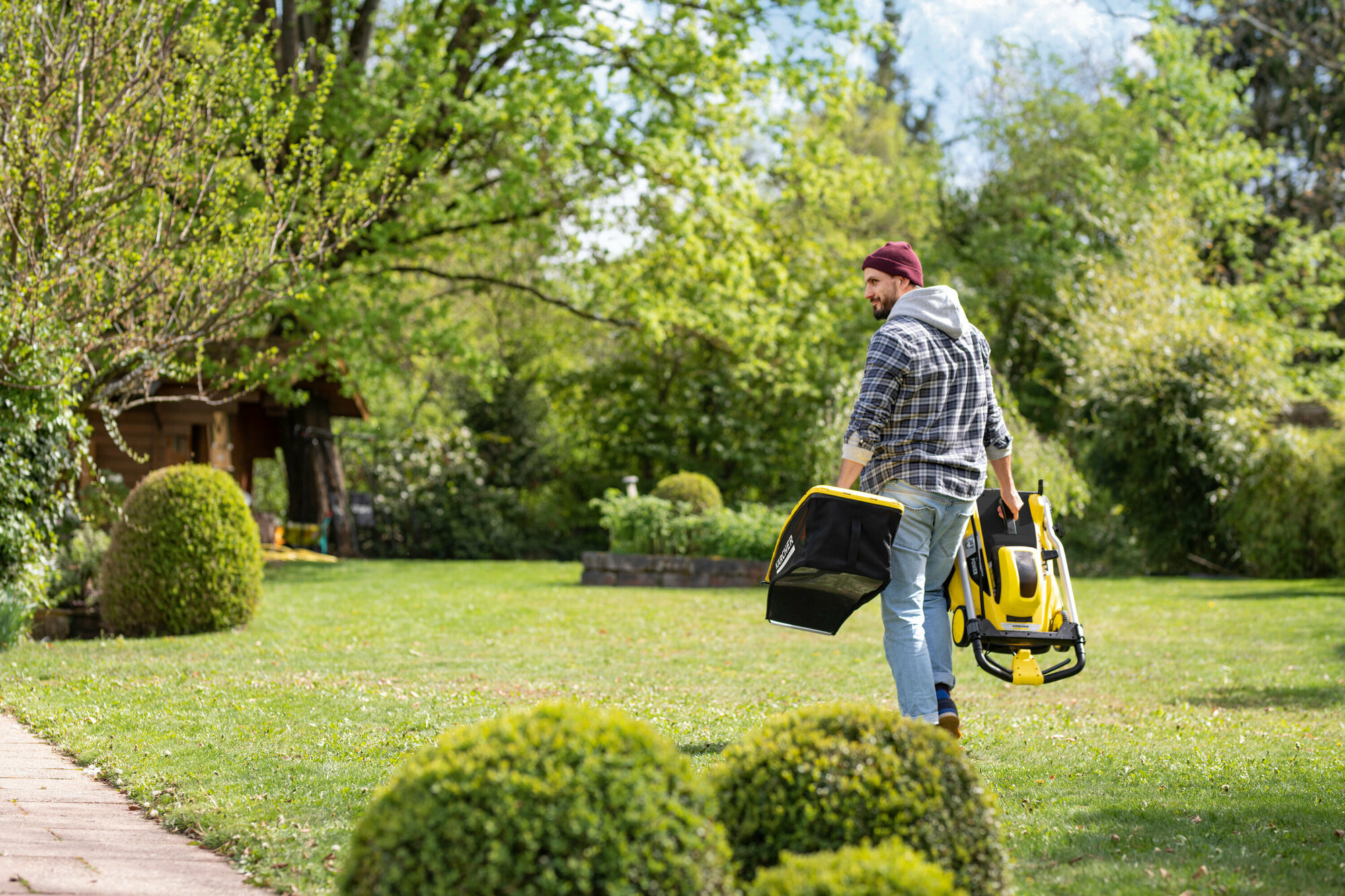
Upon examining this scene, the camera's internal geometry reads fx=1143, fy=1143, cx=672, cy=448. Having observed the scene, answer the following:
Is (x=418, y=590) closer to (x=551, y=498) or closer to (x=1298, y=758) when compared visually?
(x=551, y=498)

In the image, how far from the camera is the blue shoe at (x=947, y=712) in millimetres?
4426

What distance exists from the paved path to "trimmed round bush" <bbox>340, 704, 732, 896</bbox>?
1315mm

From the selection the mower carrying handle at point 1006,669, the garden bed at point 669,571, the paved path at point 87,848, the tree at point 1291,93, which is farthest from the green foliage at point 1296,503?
the paved path at point 87,848

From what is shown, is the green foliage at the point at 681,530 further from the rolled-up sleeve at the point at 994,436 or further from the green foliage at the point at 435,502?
the rolled-up sleeve at the point at 994,436

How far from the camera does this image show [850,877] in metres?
2.12

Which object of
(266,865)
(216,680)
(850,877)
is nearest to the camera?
(850,877)

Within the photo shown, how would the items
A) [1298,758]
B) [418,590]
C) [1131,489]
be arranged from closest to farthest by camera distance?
[1298,758] < [418,590] < [1131,489]

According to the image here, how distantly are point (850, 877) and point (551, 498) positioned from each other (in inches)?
843

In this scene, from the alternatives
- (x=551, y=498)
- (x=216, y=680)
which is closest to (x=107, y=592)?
(x=216, y=680)

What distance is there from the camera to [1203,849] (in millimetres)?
3617

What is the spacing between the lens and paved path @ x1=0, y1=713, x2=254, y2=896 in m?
3.18

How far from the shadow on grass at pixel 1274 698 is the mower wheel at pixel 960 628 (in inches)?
110

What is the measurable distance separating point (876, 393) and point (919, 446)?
0.91ft

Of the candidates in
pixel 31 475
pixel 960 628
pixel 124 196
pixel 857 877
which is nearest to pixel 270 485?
A: pixel 31 475
